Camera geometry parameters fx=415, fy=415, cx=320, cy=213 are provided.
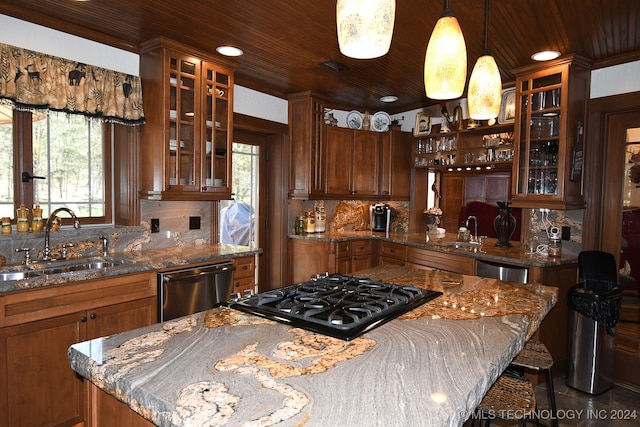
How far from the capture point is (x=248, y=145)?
4.48 metres

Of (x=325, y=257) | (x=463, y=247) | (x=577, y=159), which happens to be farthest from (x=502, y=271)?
(x=325, y=257)

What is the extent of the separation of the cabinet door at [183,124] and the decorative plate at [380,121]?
2635 millimetres

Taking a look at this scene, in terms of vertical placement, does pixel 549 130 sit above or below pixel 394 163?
above

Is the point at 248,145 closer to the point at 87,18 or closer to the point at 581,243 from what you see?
the point at 87,18

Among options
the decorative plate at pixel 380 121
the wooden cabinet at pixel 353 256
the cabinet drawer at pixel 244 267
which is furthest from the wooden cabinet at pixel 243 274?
the decorative plate at pixel 380 121

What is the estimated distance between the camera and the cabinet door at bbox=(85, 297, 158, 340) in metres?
2.43

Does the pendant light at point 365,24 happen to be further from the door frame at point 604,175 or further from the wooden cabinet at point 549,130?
the door frame at point 604,175

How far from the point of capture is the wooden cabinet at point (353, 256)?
179 inches

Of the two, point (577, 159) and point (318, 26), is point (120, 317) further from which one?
point (577, 159)

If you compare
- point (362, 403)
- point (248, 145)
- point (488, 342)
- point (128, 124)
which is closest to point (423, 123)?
point (248, 145)

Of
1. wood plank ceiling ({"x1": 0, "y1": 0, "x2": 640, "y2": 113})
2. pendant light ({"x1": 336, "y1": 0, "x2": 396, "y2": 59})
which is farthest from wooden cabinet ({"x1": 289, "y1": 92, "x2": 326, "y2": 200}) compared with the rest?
pendant light ({"x1": 336, "y1": 0, "x2": 396, "y2": 59})

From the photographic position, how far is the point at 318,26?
110 inches

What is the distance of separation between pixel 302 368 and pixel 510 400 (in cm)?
96

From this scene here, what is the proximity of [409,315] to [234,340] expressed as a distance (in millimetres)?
671
